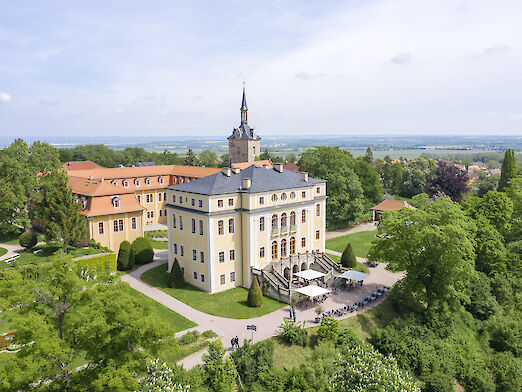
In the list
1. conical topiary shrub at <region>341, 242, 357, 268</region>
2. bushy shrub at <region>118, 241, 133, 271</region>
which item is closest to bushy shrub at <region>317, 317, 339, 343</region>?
conical topiary shrub at <region>341, 242, 357, 268</region>

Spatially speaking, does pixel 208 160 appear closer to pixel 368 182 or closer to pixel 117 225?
pixel 368 182

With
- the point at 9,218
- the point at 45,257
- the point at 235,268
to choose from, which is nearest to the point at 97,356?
the point at 235,268

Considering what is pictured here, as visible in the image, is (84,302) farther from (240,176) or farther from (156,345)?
(240,176)

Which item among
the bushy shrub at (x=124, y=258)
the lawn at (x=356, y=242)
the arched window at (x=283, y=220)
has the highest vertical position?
the arched window at (x=283, y=220)

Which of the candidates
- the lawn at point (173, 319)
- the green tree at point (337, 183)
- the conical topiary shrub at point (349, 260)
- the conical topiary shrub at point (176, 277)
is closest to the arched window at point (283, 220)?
the conical topiary shrub at point (349, 260)

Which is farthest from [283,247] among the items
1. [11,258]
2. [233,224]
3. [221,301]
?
[11,258]

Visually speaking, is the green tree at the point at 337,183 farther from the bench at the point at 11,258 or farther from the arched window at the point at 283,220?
the bench at the point at 11,258
